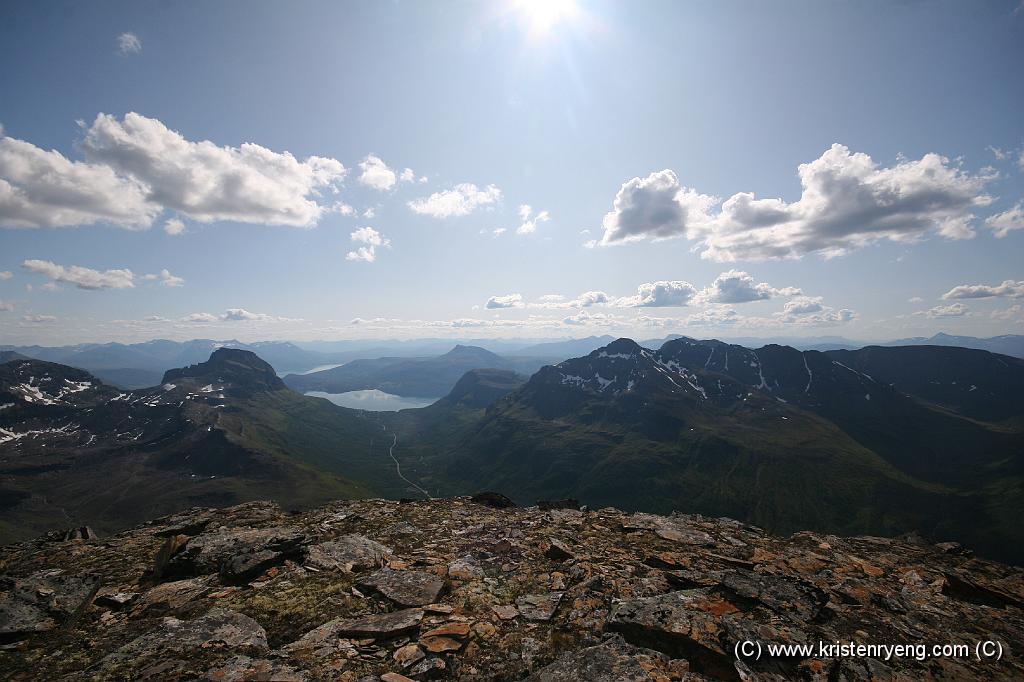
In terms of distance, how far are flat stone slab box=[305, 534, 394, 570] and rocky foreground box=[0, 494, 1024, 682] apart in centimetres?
9

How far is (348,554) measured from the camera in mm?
15438

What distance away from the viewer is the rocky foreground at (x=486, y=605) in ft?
29.9

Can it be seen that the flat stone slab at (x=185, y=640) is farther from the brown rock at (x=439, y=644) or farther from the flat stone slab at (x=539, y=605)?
the flat stone slab at (x=539, y=605)

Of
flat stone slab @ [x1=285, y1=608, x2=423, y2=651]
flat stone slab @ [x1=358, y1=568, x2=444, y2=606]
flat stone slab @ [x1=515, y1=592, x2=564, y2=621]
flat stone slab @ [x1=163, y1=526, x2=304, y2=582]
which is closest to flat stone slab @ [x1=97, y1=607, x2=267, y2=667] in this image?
flat stone slab @ [x1=285, y1=608, x2=423, y2=651]

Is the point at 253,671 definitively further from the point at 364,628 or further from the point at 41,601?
the point at 41,601

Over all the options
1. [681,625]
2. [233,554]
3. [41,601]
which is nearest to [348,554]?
[233,554]

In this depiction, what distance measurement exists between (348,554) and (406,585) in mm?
3862

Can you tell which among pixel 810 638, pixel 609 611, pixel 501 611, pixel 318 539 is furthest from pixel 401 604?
pixel 810 638

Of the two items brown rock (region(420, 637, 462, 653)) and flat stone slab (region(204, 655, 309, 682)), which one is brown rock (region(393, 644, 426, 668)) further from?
flat stone slab (region(204, 655, 309, 682))

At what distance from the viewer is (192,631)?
396 inches

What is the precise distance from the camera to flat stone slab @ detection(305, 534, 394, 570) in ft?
47.9

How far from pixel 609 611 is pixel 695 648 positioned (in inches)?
102

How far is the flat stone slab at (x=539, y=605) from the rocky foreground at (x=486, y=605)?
0.24ft

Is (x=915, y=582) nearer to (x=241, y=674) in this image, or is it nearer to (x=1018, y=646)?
(x=1018, y=646)
